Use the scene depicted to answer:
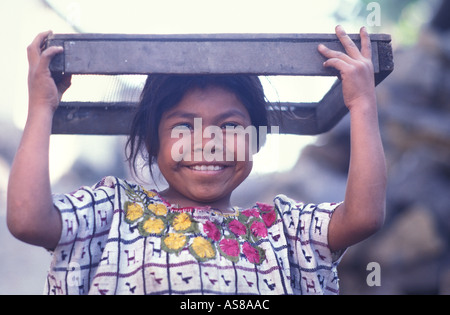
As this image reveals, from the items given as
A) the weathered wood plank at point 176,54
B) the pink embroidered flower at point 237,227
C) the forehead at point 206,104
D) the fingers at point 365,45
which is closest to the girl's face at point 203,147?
the forehead at point 206,104

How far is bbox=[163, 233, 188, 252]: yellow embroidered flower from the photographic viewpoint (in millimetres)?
1639

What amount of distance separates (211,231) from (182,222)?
0.32 feet

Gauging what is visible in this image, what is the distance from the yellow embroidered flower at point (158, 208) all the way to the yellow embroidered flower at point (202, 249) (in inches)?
6.5

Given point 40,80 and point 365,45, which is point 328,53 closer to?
point 365,45

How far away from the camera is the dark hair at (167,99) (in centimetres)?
182

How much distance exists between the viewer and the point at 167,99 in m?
1.86

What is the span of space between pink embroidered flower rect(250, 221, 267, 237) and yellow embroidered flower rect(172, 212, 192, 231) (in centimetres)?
22

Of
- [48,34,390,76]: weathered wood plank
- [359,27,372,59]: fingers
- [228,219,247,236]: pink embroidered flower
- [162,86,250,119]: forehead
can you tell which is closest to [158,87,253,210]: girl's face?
[162,86,250,119]: forehead

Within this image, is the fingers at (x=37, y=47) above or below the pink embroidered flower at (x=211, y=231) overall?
above

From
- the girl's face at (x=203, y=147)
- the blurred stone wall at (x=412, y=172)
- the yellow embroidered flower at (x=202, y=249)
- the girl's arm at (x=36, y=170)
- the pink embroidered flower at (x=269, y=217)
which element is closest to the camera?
the girl's arm at (x=36, y=170)

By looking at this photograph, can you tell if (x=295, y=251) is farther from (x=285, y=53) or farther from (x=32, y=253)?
(x=32, y=253)

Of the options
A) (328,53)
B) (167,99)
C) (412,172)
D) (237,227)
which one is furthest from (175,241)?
(412,172)

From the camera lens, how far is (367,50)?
1538mm

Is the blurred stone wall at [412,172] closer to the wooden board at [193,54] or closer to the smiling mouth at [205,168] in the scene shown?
the smiling mouth at [205,168]
